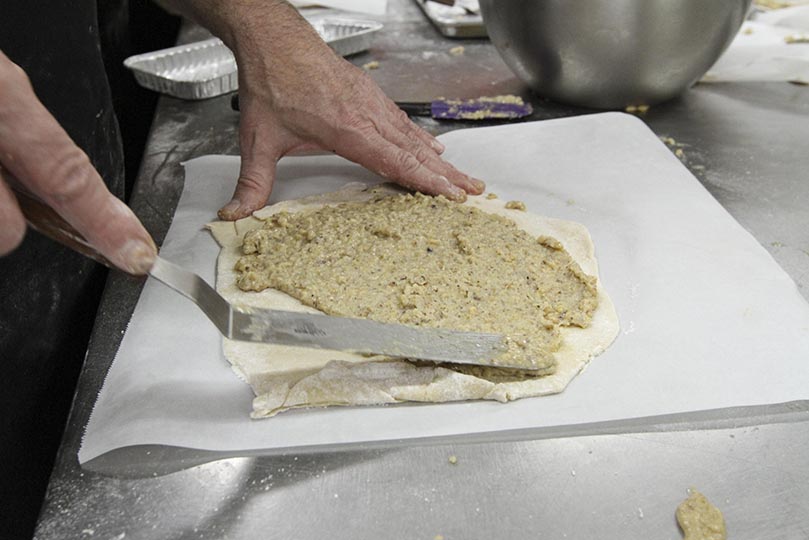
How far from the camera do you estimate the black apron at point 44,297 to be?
3.70ft

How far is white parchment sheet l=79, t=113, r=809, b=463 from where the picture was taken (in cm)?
101

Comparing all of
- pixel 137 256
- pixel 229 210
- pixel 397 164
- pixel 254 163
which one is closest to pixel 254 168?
pixel 254 163

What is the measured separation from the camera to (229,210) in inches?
57.5

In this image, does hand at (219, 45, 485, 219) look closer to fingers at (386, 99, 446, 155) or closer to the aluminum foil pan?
fingers at (386, 99, 446, 155)

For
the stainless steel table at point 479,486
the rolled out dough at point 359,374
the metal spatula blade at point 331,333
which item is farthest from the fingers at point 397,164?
the stainless steel table at point 479,486

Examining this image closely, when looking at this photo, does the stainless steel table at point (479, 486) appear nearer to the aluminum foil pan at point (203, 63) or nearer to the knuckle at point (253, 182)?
the knuckle at point (253, 182)

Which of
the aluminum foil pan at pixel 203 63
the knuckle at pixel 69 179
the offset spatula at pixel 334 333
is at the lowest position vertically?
the aluminum foil pan at pixel 203 63

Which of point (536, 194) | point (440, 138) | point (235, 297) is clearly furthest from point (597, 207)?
point (235, 297)

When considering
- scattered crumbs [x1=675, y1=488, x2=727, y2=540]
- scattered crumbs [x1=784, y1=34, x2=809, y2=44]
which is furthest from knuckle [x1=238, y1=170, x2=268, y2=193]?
scattered crumbs [x1=784, y1=34, x2=809, y2=44]

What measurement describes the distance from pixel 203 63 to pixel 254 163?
2.66ft

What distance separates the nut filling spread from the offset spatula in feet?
0.14

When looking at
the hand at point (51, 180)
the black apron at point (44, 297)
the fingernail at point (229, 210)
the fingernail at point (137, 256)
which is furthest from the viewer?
the fingernail at point (229, 210)

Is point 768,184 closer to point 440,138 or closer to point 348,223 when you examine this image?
point 440,138

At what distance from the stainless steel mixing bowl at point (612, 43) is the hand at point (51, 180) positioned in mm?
1264
